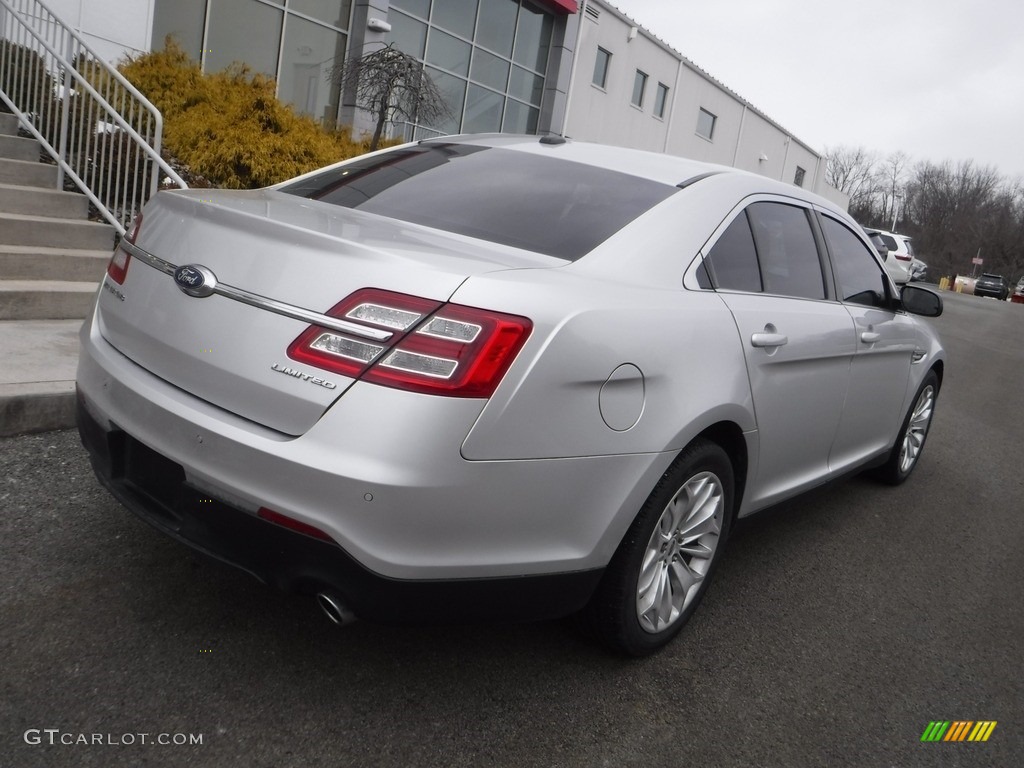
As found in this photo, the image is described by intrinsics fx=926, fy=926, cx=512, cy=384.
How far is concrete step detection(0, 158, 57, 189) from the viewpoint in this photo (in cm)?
715

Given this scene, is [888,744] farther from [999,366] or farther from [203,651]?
[999,366]

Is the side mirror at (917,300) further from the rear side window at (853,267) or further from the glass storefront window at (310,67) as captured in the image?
the glass storefront window at (310,67)

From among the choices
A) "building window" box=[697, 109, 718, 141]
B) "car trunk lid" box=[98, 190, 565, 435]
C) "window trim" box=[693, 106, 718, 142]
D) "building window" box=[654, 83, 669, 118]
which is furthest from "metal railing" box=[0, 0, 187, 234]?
"building window" box=[697, 109, 718, 141]

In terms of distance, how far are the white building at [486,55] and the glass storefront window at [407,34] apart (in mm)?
23

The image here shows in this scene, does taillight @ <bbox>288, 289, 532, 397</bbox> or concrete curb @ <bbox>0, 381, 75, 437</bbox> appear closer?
taillight @ <bbox>288, 289, 532, 397</bbox>

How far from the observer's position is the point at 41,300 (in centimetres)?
576

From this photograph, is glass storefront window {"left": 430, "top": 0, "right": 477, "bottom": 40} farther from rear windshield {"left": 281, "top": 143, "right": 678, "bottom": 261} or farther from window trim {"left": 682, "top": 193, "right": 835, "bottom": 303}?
rear windshield {"left": 281, "top": 143, "right": 678, "bottom": 261}

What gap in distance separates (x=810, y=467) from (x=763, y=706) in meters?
1.30

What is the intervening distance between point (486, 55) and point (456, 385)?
17.9 m

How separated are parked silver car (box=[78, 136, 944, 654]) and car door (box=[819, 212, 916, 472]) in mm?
891

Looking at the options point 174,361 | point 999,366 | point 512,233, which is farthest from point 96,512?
point 999,366

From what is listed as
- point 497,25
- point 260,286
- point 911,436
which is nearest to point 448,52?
point 497,25

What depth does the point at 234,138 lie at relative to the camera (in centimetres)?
928

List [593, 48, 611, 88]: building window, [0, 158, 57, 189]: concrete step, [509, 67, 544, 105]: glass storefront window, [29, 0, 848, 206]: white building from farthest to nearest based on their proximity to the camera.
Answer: [593, 48, 611, 88]: building window
[509, 67, 544, 105]: glass storefront window
[29, 0, 848, 206]: white building
[0, 158, 57, 189]: concrete step
